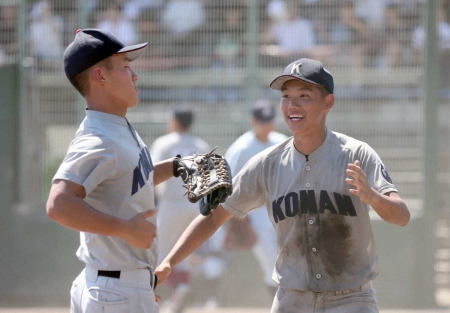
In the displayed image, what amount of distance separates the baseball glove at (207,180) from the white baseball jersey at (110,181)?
212 mm

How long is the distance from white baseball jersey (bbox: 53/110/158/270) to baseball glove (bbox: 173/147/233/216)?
8.4 inches

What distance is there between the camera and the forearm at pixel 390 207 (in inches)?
132

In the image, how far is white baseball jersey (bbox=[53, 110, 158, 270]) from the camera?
328cm

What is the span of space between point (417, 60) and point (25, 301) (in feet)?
18.3

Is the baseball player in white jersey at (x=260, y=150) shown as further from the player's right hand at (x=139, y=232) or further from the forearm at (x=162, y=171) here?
the player's right hand at (x=139, y=232)

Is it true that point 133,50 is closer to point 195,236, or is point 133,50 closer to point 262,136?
point 195,236

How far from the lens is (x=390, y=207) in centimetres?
340

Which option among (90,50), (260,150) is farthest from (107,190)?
(260,150)

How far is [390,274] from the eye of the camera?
356 inches

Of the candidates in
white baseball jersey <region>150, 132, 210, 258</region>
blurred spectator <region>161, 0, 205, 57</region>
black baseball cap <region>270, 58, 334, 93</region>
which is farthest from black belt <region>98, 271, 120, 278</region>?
blurred spectator <region>161, 0, 205, 57</region>

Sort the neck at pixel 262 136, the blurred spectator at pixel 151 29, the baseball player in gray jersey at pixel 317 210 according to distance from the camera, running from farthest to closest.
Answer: the blurred spectator at pixel 151 29, the neck at pixel 262 136, the baseball player in gray jersey at pixel 317 210

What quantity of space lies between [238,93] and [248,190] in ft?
17.4

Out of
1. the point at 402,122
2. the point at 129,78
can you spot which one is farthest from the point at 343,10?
the point at 129,78

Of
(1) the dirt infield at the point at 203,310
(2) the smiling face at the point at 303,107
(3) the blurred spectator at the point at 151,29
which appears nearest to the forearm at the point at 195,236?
(2) the smiling face at the point at 303,107
